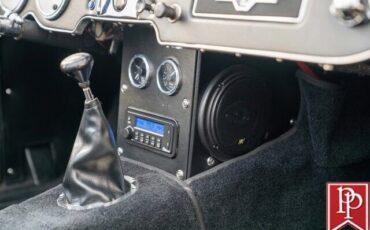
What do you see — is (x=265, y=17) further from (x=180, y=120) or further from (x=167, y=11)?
(x=180, y=120)

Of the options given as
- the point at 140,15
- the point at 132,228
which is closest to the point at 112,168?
the point at 132,228

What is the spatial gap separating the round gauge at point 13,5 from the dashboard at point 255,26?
342 mm

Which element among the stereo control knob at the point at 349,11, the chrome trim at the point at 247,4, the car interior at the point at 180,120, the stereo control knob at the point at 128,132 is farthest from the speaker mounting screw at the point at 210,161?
the stereo control knob at the point at 349,11

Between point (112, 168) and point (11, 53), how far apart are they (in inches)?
27.4

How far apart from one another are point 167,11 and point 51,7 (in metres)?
0.52

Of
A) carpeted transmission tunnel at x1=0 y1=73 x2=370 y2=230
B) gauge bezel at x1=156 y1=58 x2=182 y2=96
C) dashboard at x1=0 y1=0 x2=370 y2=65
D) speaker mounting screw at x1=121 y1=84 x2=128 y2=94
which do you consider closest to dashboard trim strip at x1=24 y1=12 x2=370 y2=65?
dashboard at x1=0 y1=0 x2=370 y2=65

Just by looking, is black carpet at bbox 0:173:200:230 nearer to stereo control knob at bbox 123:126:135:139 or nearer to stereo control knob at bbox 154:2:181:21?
stereo control knob at bbox 123:126:135:139

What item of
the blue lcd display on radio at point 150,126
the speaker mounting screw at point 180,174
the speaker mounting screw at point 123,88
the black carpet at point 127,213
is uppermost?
the speaker mounting screw at point 123,88

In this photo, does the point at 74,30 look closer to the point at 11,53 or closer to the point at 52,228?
the point at 11,53

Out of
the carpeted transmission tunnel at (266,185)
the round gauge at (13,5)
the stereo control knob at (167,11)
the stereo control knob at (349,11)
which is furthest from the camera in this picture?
the round gauge at (13,5)

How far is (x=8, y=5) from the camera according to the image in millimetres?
1612

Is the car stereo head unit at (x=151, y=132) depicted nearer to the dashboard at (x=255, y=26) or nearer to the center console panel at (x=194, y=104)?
the center console panel at (x=194, y=104)

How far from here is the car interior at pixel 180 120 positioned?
113cm

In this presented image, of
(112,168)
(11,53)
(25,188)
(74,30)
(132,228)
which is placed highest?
Answer: (74,30)
